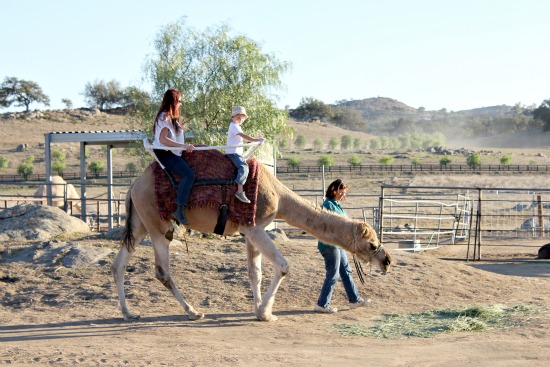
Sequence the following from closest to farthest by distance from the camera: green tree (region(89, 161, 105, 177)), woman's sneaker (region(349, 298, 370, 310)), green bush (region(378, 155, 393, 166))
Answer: woman's sneaker (region(349, 298, 370, 310)), green tree (region(89, 161, 105, 177)), green bush (region(378, 155, 393, 166))

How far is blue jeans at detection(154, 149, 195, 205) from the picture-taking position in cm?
870

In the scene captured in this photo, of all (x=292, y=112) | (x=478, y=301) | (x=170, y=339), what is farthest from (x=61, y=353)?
(x=292, y=112)

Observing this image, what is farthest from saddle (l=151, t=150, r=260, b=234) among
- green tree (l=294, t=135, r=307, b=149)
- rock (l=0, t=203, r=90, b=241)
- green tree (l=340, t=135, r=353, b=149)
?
green tree (l=340, t=135, r=353, b=149)

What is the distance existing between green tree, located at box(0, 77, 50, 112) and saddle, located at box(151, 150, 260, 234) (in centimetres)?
9483

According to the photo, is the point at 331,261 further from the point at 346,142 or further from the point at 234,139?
the point at 346,142

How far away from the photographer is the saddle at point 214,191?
8766mm

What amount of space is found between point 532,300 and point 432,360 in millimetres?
4067

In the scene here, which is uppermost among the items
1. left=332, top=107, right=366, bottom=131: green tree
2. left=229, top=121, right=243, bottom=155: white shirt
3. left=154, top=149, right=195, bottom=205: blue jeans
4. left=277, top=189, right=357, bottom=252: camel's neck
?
left=332, top=107, right=366, bottom=131: green tree

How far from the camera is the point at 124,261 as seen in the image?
9.29m

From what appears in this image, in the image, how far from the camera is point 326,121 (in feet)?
461

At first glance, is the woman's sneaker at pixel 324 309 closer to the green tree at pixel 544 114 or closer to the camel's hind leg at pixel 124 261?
the camel's hind leg at pixel 124 261

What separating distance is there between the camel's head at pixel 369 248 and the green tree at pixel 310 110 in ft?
402

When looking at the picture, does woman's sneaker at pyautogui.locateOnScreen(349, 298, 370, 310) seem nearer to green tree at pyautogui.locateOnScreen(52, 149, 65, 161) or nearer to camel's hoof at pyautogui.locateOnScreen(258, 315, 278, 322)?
camel's hoof at pyautogui.locateOnScreen(258, 315, 278, 322)

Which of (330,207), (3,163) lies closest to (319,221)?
(330,207)
